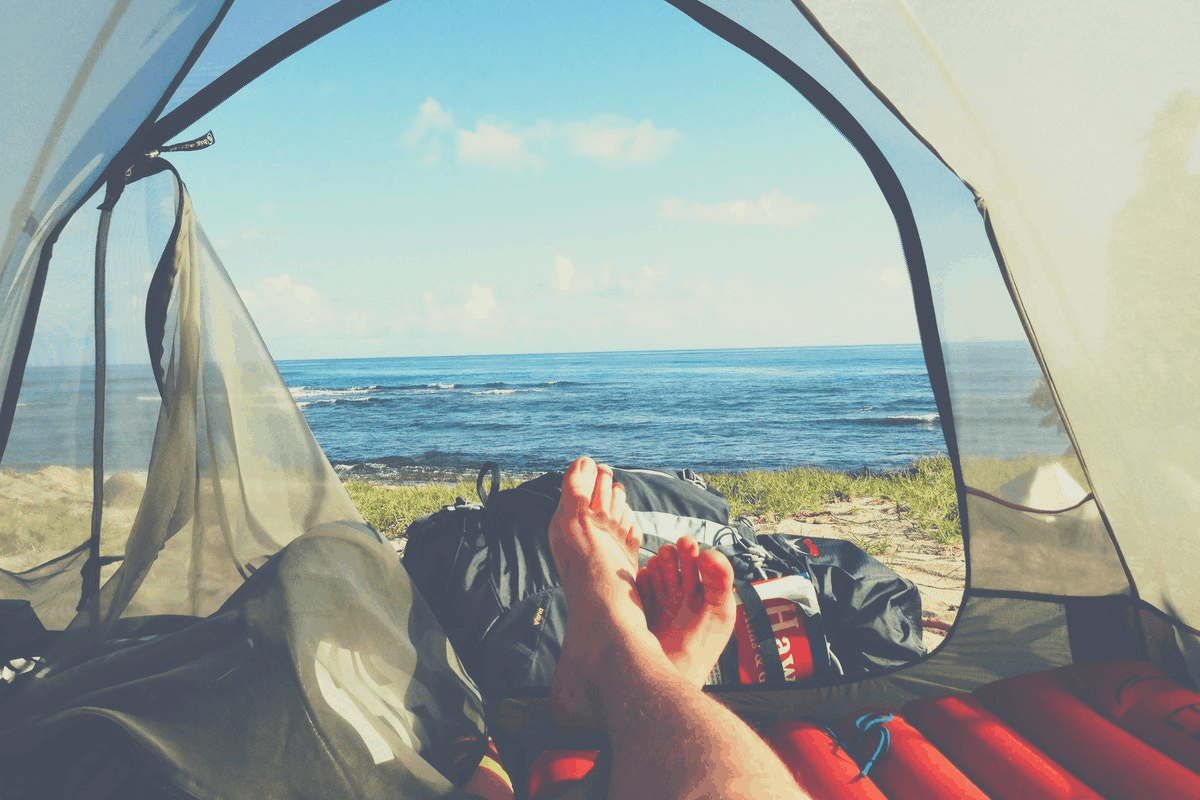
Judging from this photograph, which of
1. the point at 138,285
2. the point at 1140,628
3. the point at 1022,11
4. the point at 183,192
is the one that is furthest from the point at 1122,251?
the point at 138,285

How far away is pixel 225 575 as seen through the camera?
170cm

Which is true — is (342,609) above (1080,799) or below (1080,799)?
above

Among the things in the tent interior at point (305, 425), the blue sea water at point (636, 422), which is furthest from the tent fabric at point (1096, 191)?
the blue sea water at point (636, 422)

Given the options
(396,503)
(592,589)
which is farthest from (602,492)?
(396,503)

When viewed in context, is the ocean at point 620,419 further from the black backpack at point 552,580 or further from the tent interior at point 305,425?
the black backpack at point 552,580

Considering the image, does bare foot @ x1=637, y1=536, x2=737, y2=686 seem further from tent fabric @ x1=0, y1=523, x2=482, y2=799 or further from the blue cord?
tent fabric @ x1=0, y1=523, x2=482, y2=799

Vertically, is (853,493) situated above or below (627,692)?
below

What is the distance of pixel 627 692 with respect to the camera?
1.14 metres

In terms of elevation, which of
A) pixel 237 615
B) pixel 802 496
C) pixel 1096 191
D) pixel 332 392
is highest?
pixel 1096 191

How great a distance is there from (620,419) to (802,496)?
1420 centimetres

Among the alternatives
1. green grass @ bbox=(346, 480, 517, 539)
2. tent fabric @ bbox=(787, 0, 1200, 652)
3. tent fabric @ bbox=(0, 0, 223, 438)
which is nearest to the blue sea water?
green grass @ bbox=(346, 480, 517, 539)

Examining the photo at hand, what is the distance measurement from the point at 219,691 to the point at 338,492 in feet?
2.59

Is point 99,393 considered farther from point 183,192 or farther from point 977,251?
point 977,251

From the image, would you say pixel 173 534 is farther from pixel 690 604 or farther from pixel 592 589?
pixel 690 604
